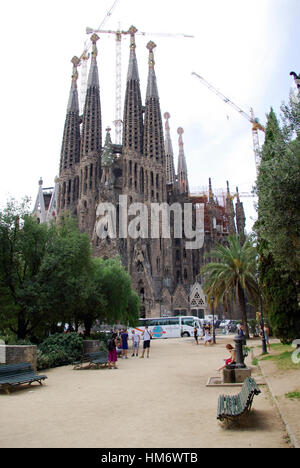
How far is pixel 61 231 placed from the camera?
20.8 m

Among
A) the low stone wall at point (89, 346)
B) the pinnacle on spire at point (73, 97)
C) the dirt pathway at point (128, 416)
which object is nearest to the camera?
the dirt pathway at point (128, 416)

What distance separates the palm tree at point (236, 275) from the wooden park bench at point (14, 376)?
Answer: 19.3 meters

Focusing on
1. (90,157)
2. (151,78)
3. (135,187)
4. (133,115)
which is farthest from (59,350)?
(151,78)

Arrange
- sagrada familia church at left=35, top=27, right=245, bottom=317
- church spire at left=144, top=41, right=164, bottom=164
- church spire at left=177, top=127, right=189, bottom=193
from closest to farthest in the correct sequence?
Result: sagrada familia church at left=35, top=27, right=245, bottom=317, church spire at left=144, top=41, right=164, bottom=164, church spire at left=177, top=127, right=189, bottom=193

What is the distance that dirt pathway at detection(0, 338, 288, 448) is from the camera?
547cm

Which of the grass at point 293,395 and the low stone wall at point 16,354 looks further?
the low stone wall at point 16,354

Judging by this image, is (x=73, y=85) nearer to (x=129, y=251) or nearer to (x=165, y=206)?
(x=165, y=206)

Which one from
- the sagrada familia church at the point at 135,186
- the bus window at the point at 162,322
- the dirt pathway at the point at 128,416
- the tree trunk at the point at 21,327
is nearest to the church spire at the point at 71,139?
the sagrada familia church at the point at 135,186

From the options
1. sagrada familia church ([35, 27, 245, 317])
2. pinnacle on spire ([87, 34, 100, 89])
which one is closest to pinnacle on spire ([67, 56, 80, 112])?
sagrada familia church ([35, 27, 245, 317])

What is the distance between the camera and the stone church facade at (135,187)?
57.1m

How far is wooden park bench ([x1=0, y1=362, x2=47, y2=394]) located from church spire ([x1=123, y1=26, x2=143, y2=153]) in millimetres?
54974

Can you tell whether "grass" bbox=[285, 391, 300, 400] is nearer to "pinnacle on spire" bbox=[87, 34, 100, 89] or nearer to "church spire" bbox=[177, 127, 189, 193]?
"pinnacle on spire" bbox=[87, 34, 100, 89]

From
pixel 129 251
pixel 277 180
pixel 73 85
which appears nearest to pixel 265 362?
pixel 277 180

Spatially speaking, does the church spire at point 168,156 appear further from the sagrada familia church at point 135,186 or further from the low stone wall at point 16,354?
the low stone wall at point 16,354
